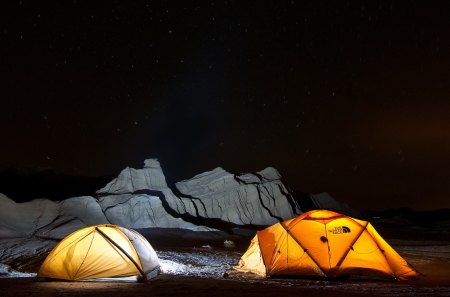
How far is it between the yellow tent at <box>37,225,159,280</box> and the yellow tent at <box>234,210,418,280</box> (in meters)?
3.84

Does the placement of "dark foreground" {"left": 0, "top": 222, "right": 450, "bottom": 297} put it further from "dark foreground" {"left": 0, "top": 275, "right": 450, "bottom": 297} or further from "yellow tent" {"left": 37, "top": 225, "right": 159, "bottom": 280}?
"yellow tent" {"left": 37, "top": 225, "right": 159, "bottom": 280}

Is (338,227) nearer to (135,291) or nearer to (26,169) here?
(135,291)

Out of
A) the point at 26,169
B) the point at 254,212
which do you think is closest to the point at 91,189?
the point at 26,169

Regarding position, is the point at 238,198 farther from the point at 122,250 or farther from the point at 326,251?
the point at 122,250

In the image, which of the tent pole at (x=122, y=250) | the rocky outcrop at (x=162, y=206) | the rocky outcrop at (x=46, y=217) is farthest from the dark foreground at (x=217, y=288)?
the rocky outcrop at (x=162, y=206)

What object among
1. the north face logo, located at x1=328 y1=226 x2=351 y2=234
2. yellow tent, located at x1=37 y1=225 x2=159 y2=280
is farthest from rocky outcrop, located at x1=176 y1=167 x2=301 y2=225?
the north face logo, located at x1=328 y1=226 x2=351 y2=234

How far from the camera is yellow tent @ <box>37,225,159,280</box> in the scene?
43.5 ft

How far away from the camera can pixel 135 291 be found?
1090 centimetres

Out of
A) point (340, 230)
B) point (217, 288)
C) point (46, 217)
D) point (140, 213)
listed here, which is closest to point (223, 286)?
point (217, 288)

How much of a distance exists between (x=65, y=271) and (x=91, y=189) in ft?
Answer: 196

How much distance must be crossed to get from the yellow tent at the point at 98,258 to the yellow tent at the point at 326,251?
384cm

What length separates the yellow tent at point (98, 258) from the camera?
13.3 meters

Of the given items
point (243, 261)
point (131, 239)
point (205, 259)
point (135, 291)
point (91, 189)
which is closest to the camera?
point (135, 291)

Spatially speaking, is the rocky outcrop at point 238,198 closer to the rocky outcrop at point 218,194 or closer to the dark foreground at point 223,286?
the rocky outcrop at point 218,194
